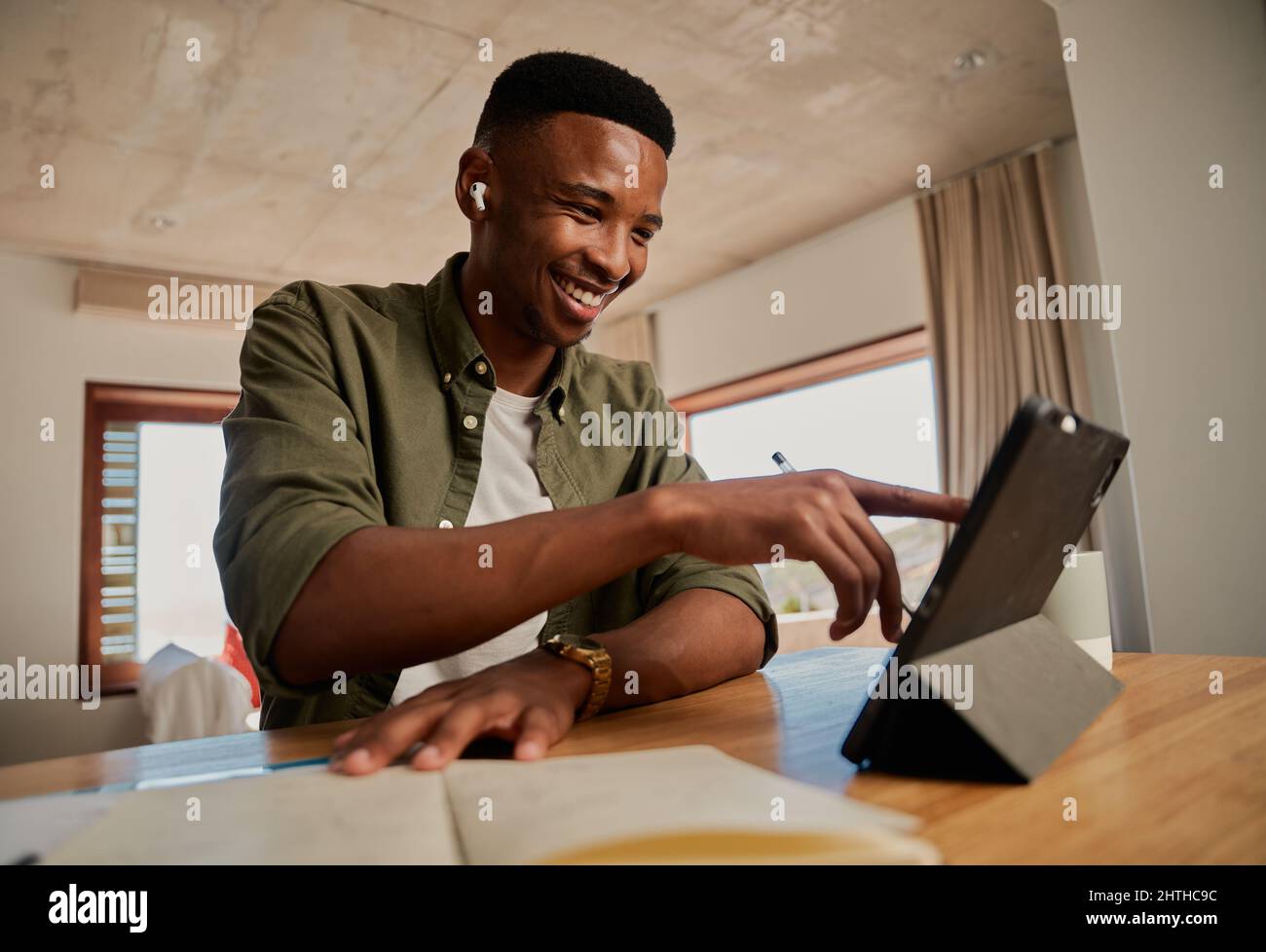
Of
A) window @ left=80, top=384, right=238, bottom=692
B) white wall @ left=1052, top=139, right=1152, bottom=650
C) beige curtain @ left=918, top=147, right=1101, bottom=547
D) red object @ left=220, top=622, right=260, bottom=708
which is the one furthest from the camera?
window @ left=80, top=384, right=238, bottom=692

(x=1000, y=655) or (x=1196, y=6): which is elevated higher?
(x=1196, y=6)

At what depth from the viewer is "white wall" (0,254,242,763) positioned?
4.14 metres

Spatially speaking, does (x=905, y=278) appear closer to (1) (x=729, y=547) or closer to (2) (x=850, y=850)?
(1) (x=729, y=547)

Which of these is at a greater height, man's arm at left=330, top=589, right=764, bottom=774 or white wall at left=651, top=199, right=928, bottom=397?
white wall at left=651, top=199, right=928, bottom=397

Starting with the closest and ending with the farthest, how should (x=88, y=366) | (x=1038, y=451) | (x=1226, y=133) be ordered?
(x=1038, y=451) → (x=1226, y=133) → (x=88, y=366)

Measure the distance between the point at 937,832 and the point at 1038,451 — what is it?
0.21 m

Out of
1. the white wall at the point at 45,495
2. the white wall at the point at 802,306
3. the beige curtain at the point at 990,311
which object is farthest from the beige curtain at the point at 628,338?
the white wall at the point at 45,495

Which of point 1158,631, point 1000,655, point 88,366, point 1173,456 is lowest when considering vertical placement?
point 1158,631

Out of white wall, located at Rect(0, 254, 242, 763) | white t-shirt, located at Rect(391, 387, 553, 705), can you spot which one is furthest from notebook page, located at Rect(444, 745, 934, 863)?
A: white wall, located at Rect(0, 254, 242, 763)

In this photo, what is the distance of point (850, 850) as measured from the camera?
1.06ft

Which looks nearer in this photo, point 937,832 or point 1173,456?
point 937,832

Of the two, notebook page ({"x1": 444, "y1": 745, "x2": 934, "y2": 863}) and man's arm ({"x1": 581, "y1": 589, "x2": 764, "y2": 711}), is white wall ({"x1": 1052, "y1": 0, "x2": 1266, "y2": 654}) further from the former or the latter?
notebook page ({"x1": 444, "y1": 745, "x2": 934, "y2": 863})
